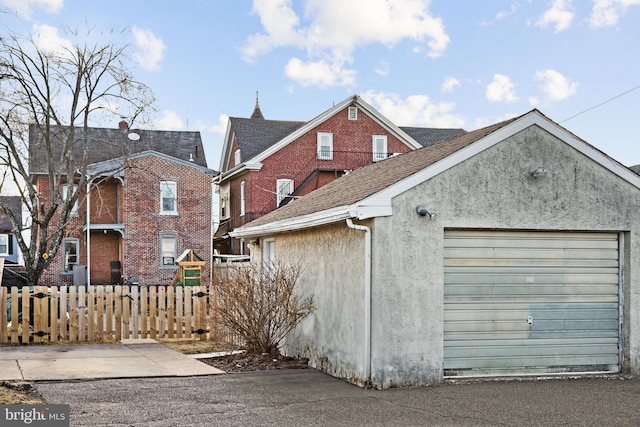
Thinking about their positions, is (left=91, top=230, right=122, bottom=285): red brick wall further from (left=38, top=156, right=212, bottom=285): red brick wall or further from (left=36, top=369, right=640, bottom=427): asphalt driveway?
(left=36, top=369, right=640, bottom=427): asphalt driveway

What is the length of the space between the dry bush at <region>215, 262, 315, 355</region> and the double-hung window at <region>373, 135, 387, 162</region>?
27.5 meters

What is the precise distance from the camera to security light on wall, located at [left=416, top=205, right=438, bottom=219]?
34.3 ft

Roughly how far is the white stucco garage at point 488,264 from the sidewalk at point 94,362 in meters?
2.62

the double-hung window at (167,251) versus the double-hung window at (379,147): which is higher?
the double-hung window at (379,147)

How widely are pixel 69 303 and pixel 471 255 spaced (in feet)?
30.8

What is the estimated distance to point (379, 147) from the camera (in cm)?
4038

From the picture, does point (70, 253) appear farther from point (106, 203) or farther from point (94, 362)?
point (94, 362)

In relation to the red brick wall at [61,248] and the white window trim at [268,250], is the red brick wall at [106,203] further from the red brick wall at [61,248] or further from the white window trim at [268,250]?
the white window trim at [268,250]

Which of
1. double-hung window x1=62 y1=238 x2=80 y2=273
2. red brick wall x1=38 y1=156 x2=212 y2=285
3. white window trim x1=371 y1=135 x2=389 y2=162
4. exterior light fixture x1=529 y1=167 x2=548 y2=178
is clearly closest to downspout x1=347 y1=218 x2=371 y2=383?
exterior light fixture x1=529 y1=167 x2=548 y2=178

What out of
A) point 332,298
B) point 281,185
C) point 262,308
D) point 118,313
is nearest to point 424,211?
point 332,298

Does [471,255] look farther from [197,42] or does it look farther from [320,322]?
[197,42]

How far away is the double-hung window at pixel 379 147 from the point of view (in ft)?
132

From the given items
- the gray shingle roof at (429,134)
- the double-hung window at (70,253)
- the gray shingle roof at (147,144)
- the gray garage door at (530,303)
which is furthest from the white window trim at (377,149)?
the gray garage door at (530,303)

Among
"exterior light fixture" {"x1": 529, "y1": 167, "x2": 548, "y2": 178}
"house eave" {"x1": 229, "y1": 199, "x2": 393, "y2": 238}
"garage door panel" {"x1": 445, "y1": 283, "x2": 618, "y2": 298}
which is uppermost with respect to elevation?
"exterior light fixture" {"x1": 529, "y1": 167, "x2": 548, "y2": 178}
